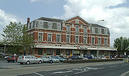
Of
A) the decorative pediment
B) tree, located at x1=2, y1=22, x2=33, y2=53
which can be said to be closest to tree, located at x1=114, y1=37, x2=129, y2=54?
the decorative pediment

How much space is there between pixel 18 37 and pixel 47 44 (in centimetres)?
950

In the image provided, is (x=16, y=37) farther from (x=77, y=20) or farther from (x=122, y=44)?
(x=122, y=44)

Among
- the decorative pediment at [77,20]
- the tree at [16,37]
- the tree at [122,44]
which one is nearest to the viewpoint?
the tree at [16,37]

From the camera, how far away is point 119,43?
100250 millimetres

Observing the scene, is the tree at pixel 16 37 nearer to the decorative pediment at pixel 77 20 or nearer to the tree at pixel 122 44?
the decorative pediment at pixel 77 20

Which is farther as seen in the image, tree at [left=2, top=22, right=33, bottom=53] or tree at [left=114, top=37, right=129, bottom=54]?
tree at [left=114, top=37, right=129, bottom=54]

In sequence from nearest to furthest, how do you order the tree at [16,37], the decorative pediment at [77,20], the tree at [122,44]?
the tree at [16,37] < the decorative pediment at [77,20] < the tree at [122,44]

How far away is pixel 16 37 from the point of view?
4978 centimetres

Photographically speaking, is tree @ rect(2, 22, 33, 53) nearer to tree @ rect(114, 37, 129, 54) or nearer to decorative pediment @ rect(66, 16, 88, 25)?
decorative pediment @ rect(66, 16, 88, 25)

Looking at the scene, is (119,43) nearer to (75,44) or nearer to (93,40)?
(93,40)

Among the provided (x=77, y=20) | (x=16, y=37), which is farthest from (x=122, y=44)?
(x=16, y=37)

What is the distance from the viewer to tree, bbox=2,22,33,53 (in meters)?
49.8

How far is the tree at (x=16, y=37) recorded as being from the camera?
163 feet

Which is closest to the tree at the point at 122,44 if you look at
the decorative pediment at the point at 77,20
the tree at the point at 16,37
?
the decorative pediment at the point at 77,20
